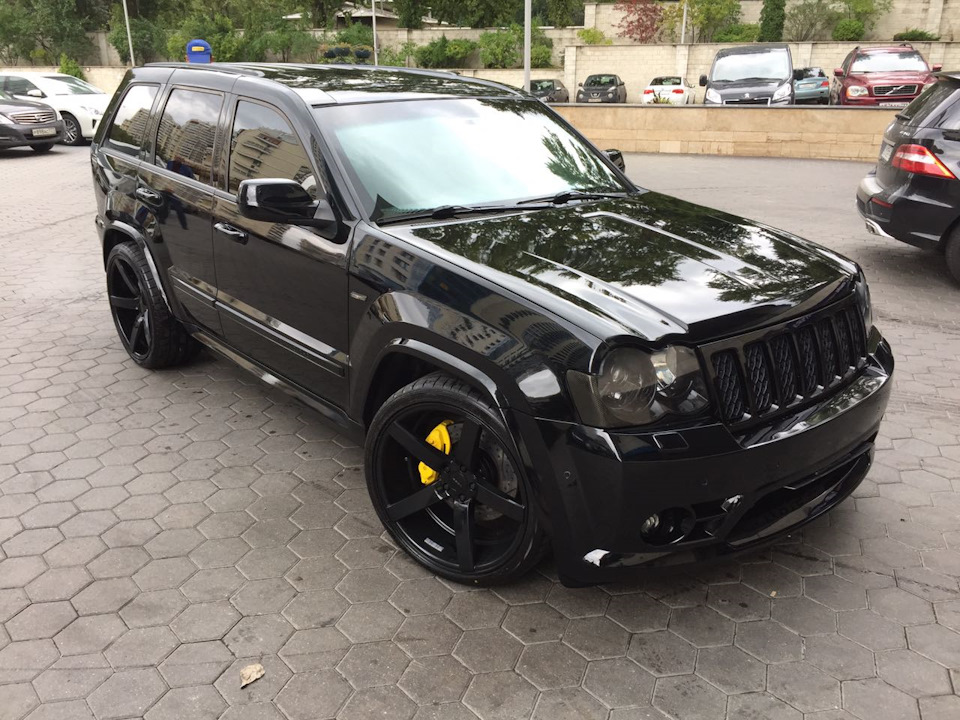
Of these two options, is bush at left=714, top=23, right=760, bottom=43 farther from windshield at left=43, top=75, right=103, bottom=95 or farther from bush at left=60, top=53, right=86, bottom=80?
windshield at left=43, top=75, right=103, bottom=95

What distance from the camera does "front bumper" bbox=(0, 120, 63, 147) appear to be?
1619 centimetres

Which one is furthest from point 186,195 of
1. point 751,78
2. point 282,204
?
point 751,78

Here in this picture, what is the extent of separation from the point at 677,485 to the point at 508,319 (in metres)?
0.75

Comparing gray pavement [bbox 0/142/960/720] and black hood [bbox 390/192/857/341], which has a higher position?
black hood [bbox 390/192/857/341]

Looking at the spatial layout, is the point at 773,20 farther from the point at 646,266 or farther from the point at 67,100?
the point at 646,266

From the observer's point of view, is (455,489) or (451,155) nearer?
(455,489)

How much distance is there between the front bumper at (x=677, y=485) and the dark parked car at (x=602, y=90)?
32.3m

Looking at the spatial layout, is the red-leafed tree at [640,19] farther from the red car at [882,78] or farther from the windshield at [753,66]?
the windshield at [753,66]

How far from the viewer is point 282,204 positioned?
10.9 ft

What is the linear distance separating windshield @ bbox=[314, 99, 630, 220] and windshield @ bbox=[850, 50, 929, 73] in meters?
19.6

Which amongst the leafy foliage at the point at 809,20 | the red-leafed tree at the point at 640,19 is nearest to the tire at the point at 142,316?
the leafy foliage at the point at 809,20

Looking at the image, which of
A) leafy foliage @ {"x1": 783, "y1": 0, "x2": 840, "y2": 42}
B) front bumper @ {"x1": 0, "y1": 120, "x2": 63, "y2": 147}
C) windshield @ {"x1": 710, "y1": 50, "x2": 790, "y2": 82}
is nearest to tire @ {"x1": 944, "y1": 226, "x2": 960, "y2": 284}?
windshield @ {"x1": 710, "y1": 50, "x2": 790, "y2": 82}

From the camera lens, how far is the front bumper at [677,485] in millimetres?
2523

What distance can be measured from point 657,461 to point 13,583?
253cm
